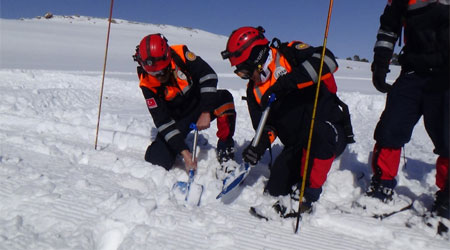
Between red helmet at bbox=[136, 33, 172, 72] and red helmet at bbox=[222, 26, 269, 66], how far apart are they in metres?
0.66

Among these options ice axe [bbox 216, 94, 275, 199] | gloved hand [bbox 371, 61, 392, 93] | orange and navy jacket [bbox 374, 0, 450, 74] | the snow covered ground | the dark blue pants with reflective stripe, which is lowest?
the snow covered ground

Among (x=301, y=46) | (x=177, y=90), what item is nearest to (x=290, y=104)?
(x=301, y=46)

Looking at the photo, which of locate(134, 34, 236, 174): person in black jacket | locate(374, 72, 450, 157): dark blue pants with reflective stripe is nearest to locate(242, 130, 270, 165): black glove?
locate(134, 34, 236, 174): person in black jacket

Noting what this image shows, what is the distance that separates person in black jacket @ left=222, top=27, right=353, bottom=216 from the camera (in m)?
2.58

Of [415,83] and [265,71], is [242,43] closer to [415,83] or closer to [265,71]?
[265,71]

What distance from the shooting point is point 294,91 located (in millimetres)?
2906

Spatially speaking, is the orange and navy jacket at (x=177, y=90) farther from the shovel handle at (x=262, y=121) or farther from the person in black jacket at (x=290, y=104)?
the shovel handle at (x=262, y=121)

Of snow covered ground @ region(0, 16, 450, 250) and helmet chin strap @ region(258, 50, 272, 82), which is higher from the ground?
helmet chin strap @ region(258, 50, 272, 82)

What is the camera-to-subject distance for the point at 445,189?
7.75ft

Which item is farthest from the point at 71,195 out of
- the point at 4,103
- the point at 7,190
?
the point at 4,103

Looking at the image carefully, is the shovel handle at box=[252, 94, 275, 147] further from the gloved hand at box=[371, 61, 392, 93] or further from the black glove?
the gloved hand at box=[371, 61, 392, 93]

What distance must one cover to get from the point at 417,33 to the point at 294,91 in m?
0.95

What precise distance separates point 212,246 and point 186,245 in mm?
153

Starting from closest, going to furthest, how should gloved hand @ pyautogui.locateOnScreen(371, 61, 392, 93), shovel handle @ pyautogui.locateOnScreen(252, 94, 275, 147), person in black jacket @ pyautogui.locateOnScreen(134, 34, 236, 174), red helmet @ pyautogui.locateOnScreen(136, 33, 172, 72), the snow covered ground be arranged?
the snow covered ground
gloved hand @ pyautogui.locateOnScreen(371, 61, 392, 93)
shovel handle @ pyautogui.locateOnScreen(252, 94, 275, 147)
red helmet @ pyautogui.locateOnScreen(136, 33, 172, 72)
person in black jacket @ pyautogui.locateOnScreen(134, 34, 236, 174)
